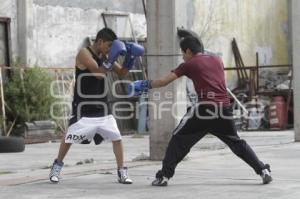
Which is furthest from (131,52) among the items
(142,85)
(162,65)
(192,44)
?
(162,65)

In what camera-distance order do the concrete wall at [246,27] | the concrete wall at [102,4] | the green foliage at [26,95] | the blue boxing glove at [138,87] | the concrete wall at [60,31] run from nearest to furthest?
the blue boxing glove at [138,87]
the green foliage at [26,95]
the concrete wall at [60,31]
the concrete wall at [102,4]
the concrete wall at [246,27]

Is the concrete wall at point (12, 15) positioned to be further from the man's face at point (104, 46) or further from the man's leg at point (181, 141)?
the man's leg at point (181, 141)

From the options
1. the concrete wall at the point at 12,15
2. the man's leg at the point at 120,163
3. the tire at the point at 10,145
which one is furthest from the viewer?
the concrete wall at the point at 12,15

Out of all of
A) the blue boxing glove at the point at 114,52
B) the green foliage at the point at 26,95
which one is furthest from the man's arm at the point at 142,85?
the green foliage at the point at 26,95

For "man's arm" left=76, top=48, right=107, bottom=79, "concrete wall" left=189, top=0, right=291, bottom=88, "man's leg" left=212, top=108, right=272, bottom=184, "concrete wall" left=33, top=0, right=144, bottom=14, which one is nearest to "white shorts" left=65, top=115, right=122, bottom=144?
"man's arm" left=76, top=48, right=107, bottom=79

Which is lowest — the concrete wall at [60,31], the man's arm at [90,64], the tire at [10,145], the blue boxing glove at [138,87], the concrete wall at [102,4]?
the tire at [10,145]

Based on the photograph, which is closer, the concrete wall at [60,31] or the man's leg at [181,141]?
the man's leg at [181,141]

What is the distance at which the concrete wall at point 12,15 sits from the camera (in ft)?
56.6

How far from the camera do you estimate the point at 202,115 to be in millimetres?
8336

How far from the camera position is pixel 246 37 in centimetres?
2611

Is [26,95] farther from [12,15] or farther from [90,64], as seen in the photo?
[90,64]

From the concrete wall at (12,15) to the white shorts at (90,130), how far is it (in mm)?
9286

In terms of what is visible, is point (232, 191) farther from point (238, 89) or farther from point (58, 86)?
point (238, 89)

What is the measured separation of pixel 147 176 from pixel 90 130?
1.23 m
